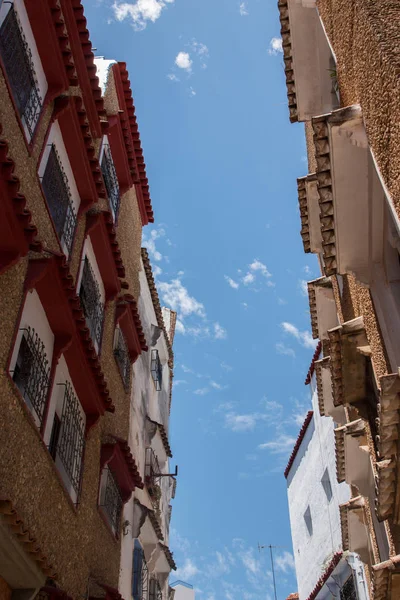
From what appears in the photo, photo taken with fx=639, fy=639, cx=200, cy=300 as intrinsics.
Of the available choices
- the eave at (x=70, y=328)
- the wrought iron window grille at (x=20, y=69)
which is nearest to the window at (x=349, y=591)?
the eave at (x=70, y=328)

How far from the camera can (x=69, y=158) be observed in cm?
1005

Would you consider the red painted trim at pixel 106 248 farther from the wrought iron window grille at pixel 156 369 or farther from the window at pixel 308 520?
the window at pixel 308 520

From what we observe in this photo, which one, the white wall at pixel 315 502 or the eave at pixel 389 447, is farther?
the white wall at pixel 315 502

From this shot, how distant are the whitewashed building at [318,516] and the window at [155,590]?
3.65 metres

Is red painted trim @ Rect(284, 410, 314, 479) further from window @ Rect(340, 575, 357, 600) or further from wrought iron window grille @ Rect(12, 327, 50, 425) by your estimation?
wrought iron window grille @ Rect(12, 327, 50, 425)

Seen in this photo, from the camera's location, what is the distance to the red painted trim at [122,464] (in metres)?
10.2

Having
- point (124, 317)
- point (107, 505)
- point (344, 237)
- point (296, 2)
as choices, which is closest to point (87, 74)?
point (296, 2)

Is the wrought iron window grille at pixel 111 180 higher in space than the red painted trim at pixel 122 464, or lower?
higher

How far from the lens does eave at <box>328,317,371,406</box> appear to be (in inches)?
298

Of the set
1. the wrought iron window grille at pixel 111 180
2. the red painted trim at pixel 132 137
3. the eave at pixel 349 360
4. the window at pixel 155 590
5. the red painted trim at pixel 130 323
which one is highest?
the red painted trim at pixel 132 137

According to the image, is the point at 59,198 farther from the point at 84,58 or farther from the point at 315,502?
the point at 315,502

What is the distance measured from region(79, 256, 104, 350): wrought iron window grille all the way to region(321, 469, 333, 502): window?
8760 millimetres

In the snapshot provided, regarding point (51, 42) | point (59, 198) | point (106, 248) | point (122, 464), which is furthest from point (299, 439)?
point (51, 42)

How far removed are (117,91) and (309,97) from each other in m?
6.22
